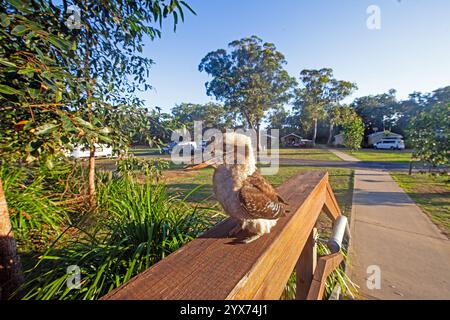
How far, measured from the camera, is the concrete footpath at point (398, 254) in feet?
7.49

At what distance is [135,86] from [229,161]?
2437 millimetres

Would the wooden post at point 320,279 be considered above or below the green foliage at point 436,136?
below

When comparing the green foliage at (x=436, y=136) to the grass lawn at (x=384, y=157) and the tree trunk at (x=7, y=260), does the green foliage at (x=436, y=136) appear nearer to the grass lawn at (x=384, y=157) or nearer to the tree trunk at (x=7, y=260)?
the tree trunk at (x=7, y=260)

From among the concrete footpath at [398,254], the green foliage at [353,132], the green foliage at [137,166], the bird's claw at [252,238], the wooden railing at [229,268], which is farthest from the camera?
Answer: the green foliage at [353,132]

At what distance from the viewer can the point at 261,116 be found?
23016 mm

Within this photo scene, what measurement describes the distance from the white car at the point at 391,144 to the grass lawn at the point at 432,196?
27.3 m

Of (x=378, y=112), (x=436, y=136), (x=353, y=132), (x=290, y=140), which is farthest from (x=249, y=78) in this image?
(x=378, y=112)

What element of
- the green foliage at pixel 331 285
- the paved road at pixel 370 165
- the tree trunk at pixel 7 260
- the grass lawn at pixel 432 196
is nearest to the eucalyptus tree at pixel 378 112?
the paved road at pixel 370 165

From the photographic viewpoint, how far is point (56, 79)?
1065mm

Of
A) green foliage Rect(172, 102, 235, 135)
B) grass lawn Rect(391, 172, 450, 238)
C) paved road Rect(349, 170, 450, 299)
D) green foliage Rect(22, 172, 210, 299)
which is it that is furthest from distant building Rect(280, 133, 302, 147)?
green foliage Rect(22, 172, 210, 299)

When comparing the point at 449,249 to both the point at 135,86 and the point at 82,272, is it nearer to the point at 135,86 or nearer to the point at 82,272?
the point at 82,272

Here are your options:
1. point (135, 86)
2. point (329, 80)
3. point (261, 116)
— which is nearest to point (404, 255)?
point (135, 86)

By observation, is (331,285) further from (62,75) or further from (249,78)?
(249,78)

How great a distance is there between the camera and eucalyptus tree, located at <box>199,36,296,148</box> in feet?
72.0
